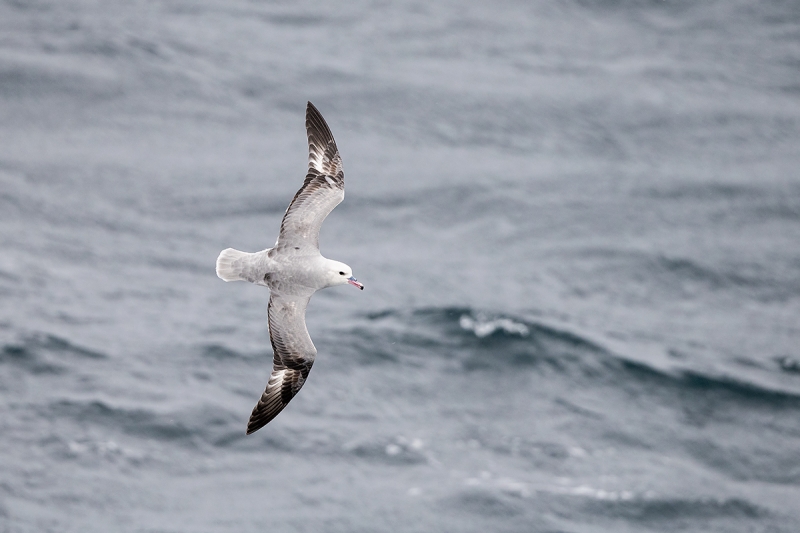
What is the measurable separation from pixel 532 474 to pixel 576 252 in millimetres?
8241

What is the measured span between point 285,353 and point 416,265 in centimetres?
1977

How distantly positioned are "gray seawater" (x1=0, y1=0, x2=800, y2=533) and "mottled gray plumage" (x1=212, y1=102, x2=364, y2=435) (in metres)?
12.9

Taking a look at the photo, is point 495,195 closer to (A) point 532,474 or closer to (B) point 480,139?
(B) point 480,139

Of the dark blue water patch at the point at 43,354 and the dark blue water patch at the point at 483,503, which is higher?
the dark blue water patch at the point at 43,354

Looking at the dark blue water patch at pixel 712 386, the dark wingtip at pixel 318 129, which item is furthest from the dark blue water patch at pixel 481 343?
the dark wingtip at pixel 318 129

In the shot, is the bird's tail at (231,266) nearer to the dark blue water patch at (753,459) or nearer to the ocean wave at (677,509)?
the ocean wave at (677,509)

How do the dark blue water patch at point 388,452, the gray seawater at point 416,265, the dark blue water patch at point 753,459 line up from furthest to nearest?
1. the dark blue water patch at point 753,459
2. the dark blue water patch at point 388,452
3. the gray seawater at point 416,265

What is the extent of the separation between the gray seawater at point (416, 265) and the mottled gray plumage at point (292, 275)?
42.3 feet

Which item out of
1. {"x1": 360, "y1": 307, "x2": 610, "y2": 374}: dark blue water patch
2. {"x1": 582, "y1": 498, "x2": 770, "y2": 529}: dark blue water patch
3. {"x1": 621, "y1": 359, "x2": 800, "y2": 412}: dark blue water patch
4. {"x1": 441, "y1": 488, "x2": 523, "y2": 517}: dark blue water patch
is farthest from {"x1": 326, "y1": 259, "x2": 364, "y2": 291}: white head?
{"x1": 621, "y1": 359, "x2": 800, "y2": 412}: dark blue water patch

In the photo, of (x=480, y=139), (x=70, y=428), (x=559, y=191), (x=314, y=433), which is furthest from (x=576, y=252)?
(x=70, y=428)

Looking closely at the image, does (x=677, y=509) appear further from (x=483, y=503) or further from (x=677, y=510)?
(x=483, y=503)

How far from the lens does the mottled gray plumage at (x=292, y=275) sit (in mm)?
16125

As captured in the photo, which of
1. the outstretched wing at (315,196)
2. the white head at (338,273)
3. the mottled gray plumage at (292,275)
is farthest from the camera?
the outstretched wing at (315,196)

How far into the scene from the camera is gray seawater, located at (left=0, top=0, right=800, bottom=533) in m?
30.6
